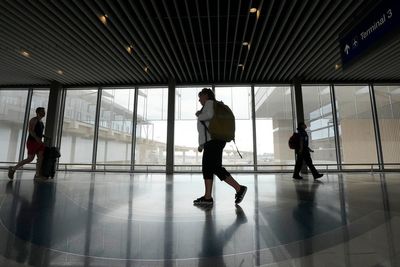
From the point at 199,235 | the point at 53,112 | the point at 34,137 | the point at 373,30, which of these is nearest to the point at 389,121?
the point at 373,30

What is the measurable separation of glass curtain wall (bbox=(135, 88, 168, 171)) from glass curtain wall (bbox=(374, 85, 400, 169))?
838 centimetres

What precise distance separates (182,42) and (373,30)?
4194 millimetres

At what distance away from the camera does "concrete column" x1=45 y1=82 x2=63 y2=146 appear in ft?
27.4

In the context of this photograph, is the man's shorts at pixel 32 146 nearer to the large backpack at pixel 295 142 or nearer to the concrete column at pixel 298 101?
the large backpack at pixel 295 142

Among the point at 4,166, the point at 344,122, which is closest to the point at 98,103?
the point at 4,166

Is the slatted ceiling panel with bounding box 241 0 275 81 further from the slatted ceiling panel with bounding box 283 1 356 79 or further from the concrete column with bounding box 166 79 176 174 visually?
the concrete column with bounding box 166 79 176 174

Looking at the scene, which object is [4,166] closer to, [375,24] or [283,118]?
[283,118]

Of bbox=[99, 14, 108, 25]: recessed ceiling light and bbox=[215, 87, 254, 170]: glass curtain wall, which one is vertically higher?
bbox=[99, 14, 108, 25]: recessed ceiling light

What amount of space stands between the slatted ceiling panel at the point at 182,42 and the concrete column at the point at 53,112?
0.46m

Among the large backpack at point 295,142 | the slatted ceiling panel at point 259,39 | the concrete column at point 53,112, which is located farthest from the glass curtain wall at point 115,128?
the large backpack at point 295,142

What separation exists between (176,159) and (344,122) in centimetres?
667

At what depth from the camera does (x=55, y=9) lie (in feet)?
14.7

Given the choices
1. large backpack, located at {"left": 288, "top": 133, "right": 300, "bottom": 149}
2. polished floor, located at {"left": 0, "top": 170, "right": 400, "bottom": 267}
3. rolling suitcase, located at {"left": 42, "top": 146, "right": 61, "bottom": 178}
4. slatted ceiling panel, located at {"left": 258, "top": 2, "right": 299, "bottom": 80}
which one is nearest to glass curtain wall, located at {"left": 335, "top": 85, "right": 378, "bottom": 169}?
slatted ceiling panel, located at {"left": 258, "top": 2, "right": 299, "bottom": 80}

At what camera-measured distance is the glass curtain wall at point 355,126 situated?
825 cm
